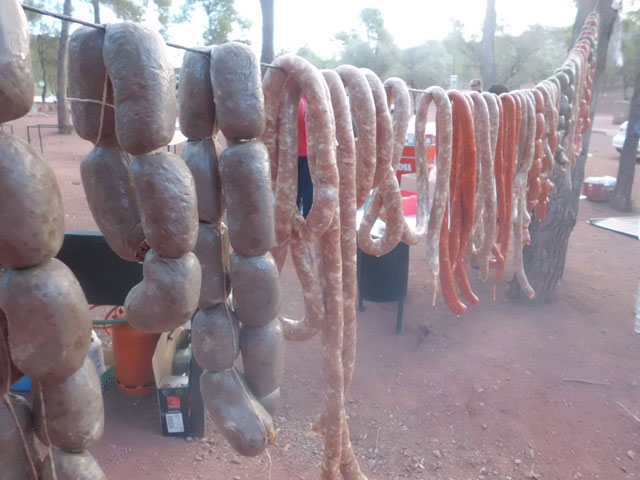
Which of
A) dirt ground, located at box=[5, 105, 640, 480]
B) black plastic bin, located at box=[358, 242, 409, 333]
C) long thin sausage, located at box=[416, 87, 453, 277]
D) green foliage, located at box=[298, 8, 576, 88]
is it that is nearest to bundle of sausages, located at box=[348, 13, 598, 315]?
long thin sausage, located at box=[416, 87, 453, 277]

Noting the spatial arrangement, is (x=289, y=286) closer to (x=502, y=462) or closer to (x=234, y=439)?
(x=502, y=462)

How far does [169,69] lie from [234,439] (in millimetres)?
729

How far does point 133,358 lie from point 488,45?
8821 millimetres

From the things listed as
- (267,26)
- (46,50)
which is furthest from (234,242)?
(46,50)

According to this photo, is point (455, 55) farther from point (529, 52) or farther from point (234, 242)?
point (234, 242)

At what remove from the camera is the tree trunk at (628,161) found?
6961mm

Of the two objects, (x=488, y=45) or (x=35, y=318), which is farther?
(x=488, y=45)

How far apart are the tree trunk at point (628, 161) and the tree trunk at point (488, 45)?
9.21 ft

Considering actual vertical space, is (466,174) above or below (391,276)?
above

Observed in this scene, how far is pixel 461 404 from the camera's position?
11.0 ft

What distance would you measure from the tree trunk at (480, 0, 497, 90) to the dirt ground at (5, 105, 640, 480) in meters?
5.70

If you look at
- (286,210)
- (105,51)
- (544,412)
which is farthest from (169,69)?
(544,412)

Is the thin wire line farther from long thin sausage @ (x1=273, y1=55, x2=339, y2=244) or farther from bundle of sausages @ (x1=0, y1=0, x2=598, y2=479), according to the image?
long thin sausage @ (x1=273, y1=55, x2=339, y2=244)

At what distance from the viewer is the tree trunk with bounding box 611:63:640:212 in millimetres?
6961
